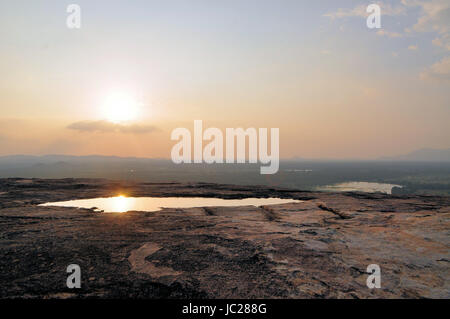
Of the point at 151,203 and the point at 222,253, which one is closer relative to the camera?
the point at 222,253

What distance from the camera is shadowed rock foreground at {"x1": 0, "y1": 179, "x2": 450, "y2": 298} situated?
4.22 meters

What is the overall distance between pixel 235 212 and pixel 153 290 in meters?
5.97

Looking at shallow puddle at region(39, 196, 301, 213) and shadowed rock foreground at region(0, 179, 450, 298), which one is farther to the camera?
shallow puddle at region(39, 196, 301, 213)

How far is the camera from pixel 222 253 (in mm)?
5641

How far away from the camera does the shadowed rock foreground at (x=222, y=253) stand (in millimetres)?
4219

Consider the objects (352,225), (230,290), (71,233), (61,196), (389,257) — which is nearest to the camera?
(230,290)

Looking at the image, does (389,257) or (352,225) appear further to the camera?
(352,225)

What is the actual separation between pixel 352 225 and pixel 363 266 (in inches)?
126

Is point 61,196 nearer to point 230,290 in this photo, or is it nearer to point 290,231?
point 290,231

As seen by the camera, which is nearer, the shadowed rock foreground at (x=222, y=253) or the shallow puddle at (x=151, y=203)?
the shadowed rock foreground at (x=222, y=253)
